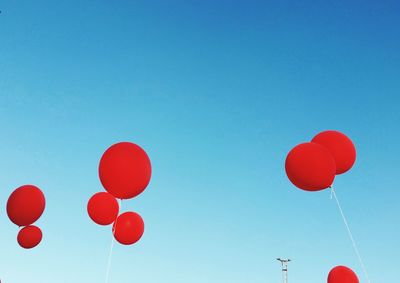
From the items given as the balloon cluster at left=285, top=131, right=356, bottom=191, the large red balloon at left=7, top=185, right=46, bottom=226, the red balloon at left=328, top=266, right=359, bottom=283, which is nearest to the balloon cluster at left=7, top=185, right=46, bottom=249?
the large red balloon at left=7, top=185, right=46, bottom=226

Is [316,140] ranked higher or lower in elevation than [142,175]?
higher

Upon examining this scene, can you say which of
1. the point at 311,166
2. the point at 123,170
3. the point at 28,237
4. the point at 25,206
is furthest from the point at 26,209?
the point at 311,166

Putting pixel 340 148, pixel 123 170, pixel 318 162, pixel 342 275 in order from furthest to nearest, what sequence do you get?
pixel 342 275 < pixel 340 148 < pixel 123 170 < pixel 318 162

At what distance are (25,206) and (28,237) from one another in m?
0.72

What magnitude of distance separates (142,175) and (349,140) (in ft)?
9.93

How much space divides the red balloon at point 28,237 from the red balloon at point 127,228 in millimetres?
1987

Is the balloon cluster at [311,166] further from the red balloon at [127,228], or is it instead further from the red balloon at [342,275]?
the red balloon at [127,228]

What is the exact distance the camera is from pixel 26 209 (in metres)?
6.74

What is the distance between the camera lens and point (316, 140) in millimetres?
5555

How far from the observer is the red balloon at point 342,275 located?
5645mm

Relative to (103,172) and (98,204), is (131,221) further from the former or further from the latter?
(103,172)

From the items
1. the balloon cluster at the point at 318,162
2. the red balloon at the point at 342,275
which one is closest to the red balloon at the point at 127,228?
the balloon cluster at the point at 318,162

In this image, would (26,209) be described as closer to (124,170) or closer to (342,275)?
(124,170)

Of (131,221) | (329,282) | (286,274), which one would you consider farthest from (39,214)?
(286,274)
